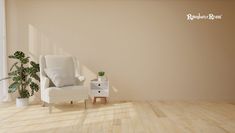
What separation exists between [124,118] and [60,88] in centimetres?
129

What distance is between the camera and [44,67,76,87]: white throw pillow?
5.35 meters

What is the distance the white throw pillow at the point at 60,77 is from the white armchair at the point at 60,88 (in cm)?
8

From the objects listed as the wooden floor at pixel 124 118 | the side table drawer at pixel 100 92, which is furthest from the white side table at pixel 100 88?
the wooden floor at pixel 124 118

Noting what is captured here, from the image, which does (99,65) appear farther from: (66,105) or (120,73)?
(66,105)

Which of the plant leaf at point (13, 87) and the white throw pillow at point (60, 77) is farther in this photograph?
the plant leaf at point (13, 87)

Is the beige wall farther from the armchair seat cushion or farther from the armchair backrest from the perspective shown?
the armchair seat cushion

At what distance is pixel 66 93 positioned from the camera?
17.0 ft

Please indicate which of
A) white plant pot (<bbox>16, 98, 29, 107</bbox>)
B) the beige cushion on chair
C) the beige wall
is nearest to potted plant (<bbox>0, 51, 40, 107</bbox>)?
white plant pot (<bbox>16, 98, 29, 107</bbox>)

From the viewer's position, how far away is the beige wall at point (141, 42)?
6.36m

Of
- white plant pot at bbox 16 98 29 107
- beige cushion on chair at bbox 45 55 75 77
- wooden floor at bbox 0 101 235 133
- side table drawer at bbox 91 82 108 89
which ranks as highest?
beige cushion on chair at bbox 45 55 75 77

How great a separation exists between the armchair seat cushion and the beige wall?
1.15m

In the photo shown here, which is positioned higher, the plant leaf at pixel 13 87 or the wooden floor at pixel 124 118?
the plant leaf at pixel 13 87

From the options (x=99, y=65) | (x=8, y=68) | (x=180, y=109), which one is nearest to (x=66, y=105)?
(x=99, y=65)

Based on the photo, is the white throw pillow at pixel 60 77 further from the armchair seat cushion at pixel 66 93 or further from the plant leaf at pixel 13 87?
the plant leaf at pixel 13 87
